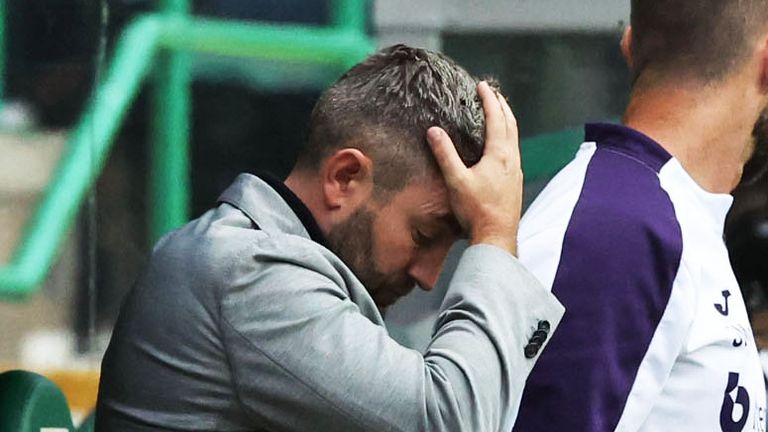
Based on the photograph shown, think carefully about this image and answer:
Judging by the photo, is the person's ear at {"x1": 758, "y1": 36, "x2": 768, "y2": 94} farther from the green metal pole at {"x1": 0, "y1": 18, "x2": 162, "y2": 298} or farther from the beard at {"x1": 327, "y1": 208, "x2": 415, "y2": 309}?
the green metal pole at {"x1": 0, "y1": 18, "x2": 162, "y2": 298}

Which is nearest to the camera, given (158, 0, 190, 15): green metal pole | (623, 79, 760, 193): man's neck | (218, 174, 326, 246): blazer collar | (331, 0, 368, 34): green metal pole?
(218, 174, 326, 246): blazer collar

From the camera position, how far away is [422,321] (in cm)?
429

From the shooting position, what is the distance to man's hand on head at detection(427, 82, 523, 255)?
2152mm

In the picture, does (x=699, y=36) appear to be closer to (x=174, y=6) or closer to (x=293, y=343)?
(x=293, y=343)

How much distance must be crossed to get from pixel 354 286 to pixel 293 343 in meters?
0.16

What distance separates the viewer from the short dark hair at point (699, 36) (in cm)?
256

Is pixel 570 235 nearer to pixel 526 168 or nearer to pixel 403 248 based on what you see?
pixel 403 248

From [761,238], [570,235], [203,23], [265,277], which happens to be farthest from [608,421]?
[761,238]

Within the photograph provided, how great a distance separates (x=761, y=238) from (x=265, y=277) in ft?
10.2

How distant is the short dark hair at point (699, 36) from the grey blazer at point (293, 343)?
0.61 m

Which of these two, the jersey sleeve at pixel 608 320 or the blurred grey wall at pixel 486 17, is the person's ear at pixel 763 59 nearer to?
the jersey sleeve at pixel 608 320

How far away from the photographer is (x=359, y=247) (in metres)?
2.17

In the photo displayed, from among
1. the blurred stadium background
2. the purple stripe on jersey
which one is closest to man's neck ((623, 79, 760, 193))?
the purple stripe on jersey

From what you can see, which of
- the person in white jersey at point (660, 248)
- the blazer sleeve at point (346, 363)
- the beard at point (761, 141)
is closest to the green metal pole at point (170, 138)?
the beard at point (761, 141)
